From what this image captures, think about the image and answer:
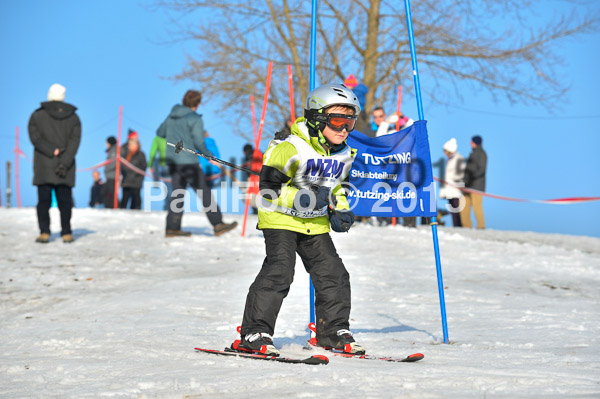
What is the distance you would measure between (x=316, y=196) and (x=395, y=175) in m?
1.07

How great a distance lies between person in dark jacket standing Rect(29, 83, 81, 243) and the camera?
1034 centimetres

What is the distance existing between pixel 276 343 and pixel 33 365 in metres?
1.58

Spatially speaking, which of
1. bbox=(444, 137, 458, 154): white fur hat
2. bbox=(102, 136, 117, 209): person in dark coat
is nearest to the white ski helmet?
bbox=(444, 137, 458, 154): white fur hat

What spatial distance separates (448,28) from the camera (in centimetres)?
2062

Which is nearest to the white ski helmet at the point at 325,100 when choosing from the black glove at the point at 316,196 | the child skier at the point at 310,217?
the child skier at the point at 310,217

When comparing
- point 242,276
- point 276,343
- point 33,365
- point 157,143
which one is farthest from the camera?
point 157,143

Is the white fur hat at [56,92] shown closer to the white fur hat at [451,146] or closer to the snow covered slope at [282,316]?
the snow covered slope at [282,316]

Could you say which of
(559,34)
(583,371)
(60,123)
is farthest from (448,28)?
(583,371)

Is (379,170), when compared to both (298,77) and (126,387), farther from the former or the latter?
(298,77)

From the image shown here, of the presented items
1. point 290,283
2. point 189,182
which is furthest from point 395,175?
point 189,182

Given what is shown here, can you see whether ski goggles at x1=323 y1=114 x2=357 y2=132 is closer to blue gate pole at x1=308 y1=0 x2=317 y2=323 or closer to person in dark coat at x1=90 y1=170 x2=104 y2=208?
blue gate pole at x1=308 y1=0 x2=317 y2=323

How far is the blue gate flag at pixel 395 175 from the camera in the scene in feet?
17.1

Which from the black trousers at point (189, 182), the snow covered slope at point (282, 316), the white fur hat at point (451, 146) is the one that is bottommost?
the snow covered slope at point (282, 316)

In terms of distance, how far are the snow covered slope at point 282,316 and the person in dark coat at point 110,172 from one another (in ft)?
16.7
